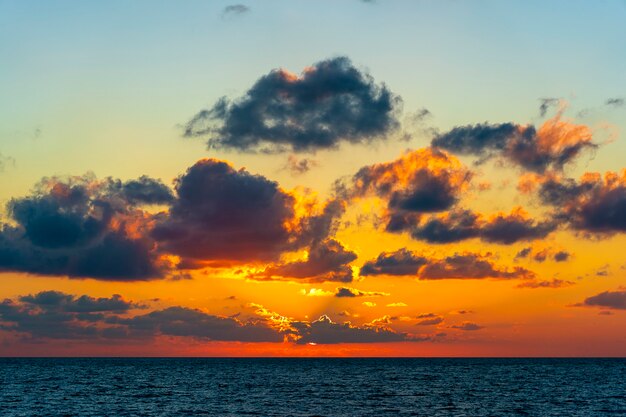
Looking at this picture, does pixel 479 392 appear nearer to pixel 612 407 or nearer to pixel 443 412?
pixel 612 407

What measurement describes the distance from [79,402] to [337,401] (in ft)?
151

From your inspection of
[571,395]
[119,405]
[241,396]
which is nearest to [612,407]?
[571,395]

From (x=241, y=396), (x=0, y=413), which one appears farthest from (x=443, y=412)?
(x=0, y=413)

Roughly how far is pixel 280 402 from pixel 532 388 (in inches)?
2907

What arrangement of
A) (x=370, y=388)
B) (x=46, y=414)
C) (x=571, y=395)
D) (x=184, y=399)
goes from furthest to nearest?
1. (x=370, y=388)
2. (x=571, y=395)
3. (x=184, y=399)
4. (x=46, y=414)

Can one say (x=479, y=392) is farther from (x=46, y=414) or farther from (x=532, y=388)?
(x=46, y=414)

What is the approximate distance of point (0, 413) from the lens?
118000 mm

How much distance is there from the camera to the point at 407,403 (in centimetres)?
13575

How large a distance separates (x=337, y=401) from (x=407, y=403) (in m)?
12.5

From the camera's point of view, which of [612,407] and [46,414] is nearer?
[46,414]

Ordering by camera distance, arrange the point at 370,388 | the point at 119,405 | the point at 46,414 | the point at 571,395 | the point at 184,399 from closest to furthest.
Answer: the point at 46,414
the point at 119,405
the point at 184,399
the point at 571,395
the point at 370,388

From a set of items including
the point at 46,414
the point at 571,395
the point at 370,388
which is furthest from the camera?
the point at 370,388

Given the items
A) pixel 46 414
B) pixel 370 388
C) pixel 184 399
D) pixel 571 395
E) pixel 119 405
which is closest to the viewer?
pixel 46 414

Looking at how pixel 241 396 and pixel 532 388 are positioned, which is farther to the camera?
pixel 532 388
